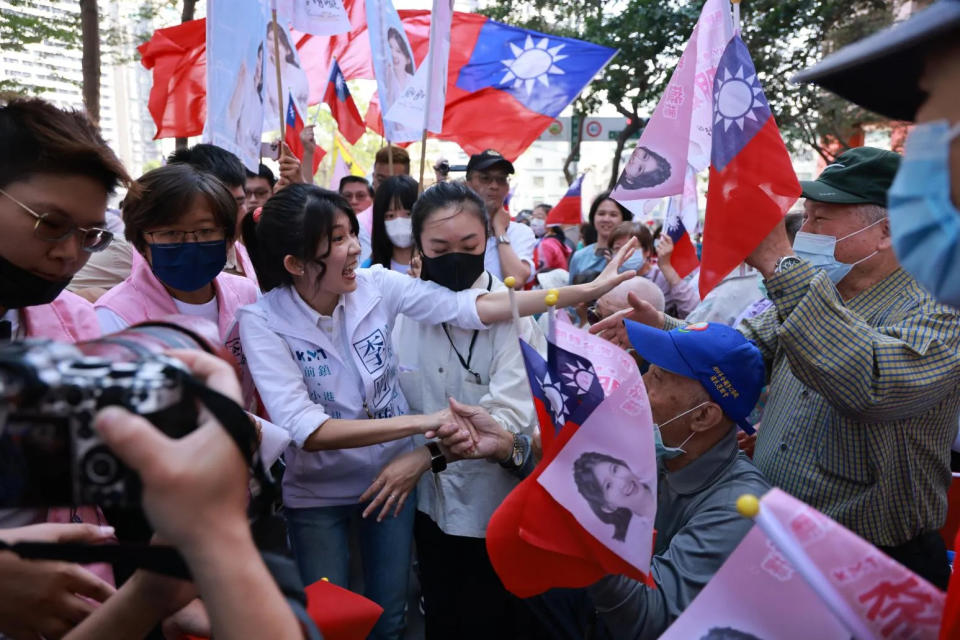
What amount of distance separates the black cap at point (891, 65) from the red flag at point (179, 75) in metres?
6.07

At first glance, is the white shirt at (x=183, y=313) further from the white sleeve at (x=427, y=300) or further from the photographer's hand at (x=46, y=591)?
the photographer's hand at (x=46, y=591)

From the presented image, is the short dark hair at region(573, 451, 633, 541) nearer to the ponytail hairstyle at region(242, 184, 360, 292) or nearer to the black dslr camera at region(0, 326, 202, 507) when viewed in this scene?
the black dslr camera at region(0, 326, 202, 507)

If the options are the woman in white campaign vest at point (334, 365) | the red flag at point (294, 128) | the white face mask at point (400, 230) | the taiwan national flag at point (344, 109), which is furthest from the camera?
the taiwan national flag at point (344, 109)

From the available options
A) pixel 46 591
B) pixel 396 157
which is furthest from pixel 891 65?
pixel 396 157

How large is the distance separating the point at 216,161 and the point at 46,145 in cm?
218

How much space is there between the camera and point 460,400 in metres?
2.80

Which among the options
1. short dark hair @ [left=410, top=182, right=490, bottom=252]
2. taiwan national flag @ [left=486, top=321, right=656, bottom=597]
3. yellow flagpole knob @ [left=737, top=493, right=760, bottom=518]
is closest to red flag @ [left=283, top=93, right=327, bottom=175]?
short dark hair @ [left=410, top=182, right=490, bottom=252]

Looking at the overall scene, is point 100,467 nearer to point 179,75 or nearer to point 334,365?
point 334,365

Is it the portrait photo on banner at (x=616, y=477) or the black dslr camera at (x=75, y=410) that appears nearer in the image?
the black dslr camera at (x=75, y=410)

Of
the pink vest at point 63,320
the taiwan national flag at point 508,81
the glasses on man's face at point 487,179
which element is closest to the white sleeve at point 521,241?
the glasses on man's face at point 487,179

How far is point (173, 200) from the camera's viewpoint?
250 cm

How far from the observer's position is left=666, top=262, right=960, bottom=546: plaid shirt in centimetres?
205

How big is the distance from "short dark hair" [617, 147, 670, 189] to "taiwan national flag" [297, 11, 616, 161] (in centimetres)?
166

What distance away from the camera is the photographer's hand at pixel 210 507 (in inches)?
31.2
